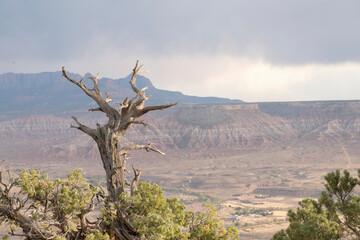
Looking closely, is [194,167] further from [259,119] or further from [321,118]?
[321,118]

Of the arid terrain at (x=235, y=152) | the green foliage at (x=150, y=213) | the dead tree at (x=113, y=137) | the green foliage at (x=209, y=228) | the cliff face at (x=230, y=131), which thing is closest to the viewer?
the green foliage at (x=150, y=213)

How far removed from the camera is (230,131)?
164125 mm

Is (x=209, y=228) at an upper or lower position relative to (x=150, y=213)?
lower

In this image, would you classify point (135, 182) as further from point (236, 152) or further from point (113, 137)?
point (236, 152)

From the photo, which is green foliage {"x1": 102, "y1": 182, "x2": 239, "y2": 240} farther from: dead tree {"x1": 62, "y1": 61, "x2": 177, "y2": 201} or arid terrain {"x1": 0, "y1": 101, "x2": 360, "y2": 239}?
arid terrain {"x1": 0, "y1": 101, "x2": 360, "y2": 239}

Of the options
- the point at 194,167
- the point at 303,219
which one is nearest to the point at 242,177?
the point at 194,167

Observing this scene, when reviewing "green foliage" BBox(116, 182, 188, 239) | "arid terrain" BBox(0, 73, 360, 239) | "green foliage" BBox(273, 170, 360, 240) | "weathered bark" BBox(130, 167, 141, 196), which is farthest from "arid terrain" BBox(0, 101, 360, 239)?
"green foliage" BBox(116, 182, 188, 239)

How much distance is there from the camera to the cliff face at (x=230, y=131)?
505ft

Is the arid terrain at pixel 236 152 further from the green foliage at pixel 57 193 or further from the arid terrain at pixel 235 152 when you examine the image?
the green foliage at pixel 57 193

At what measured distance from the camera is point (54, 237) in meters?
7.08

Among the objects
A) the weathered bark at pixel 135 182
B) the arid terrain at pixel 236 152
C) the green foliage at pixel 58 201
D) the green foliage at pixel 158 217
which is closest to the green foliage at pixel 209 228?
the green foliage at pixel 158 217

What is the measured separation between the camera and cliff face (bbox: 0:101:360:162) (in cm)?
15400

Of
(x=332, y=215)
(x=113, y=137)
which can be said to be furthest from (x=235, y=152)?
(x=113, y=137)

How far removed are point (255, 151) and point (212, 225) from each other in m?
144
